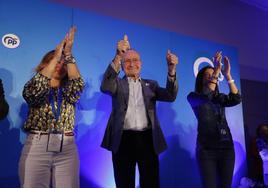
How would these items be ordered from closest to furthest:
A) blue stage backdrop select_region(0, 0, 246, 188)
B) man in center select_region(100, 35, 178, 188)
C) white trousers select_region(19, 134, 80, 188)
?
white trousers select_region(19, 134, 80, 188) → man in center select_region(100, 35, 178, 188) → blue stage backdrop select_region(0, 0, 246, 188)

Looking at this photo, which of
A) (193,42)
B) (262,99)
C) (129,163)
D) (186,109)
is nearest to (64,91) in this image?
(129,163)

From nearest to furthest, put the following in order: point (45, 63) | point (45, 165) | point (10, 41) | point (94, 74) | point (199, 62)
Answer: point (45, 165) < point (45, 63) < point (10, 41) < point (94, 74) < point (199, 62)

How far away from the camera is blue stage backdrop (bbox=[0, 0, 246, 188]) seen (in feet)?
9.32

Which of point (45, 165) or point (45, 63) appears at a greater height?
point (45, 63)

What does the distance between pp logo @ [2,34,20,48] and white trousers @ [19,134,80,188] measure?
1.18 m

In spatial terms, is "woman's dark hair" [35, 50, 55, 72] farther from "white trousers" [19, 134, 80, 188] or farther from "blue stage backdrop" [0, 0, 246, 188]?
"blue stage backdrop" [0, 0, 246, 188]

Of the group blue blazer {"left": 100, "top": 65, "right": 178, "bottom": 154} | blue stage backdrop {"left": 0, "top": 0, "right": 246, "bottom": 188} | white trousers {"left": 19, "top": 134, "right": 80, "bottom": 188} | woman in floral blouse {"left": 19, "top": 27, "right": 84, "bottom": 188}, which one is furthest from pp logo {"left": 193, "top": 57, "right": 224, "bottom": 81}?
white trousers {"left": 19, "top": 134, "right": 80, "bottom": 188}

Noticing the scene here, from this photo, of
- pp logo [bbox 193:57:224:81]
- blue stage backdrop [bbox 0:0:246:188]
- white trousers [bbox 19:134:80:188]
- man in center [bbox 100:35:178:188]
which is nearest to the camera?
white trousers [bbox 19:134:80:188]

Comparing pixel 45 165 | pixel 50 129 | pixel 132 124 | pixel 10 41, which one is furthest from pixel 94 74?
pixel 45 165

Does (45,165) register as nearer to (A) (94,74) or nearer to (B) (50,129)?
(B) (50,129)

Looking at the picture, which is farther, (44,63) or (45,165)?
(44,63)

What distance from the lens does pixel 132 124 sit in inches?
89.4

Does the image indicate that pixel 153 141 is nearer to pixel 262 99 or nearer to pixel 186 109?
pixel 186 109

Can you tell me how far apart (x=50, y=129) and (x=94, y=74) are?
1.25m
